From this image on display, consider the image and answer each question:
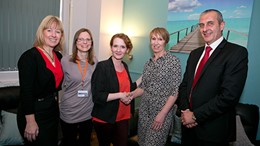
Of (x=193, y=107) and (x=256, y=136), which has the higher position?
(x=193, y=107)

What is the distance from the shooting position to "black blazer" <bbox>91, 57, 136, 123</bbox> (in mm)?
1794

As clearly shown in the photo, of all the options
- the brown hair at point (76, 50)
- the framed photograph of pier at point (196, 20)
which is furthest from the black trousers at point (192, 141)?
the framed photograph of pier at point (196, 20)

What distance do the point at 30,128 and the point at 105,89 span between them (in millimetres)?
→ 656

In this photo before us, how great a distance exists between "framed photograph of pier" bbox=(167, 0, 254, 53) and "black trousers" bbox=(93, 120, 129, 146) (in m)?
1.67

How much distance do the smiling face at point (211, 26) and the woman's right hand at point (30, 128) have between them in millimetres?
1472

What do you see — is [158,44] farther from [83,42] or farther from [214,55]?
[83,42]

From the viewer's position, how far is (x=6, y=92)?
92.7 inches

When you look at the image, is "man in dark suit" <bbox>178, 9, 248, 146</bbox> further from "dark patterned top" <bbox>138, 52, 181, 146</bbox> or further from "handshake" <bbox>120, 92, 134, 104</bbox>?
"handshake" <bbox>120, 92, 134, 104</bbox>

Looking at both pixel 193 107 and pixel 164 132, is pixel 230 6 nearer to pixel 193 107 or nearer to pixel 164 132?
pixel 193 107

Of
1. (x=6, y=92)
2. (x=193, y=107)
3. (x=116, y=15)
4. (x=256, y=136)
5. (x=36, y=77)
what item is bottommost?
(x=256, y=136)

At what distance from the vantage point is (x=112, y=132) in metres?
1.88

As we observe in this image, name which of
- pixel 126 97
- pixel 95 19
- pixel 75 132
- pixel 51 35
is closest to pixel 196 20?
pixel 95 19

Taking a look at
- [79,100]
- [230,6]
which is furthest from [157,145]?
[230,6]

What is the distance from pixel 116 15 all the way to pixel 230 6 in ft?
6.21
